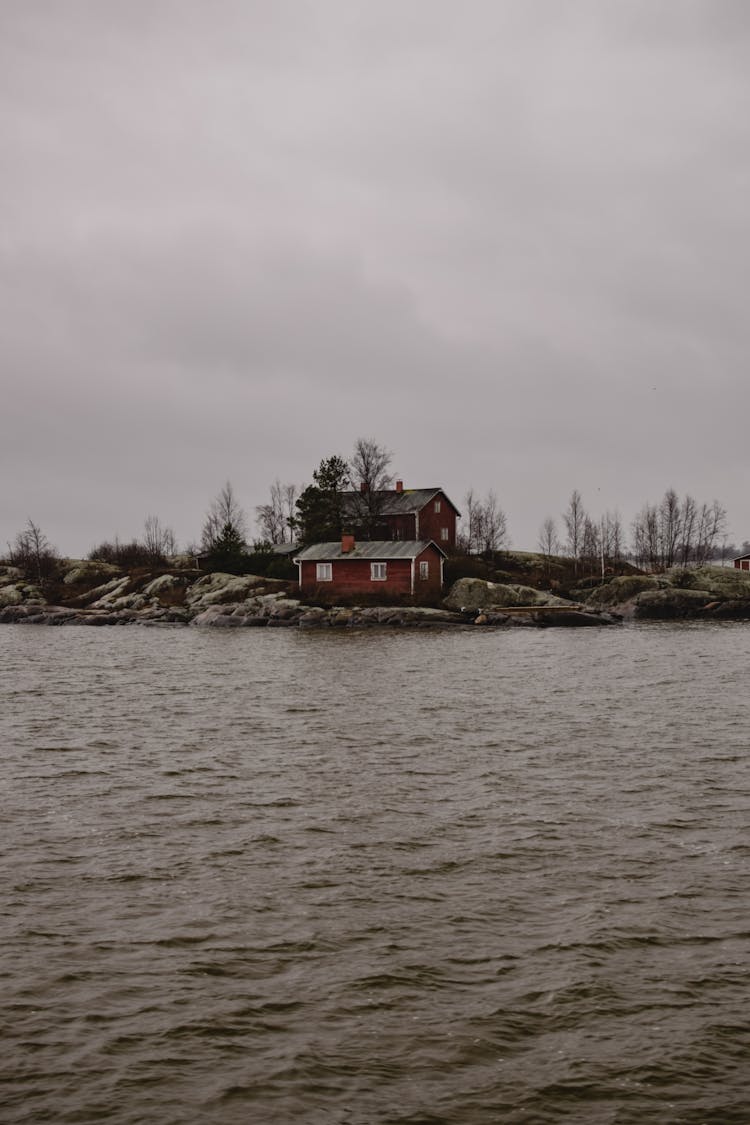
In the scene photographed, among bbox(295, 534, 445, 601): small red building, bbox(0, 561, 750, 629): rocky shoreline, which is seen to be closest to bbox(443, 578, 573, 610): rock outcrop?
bbox(0, 561, 750, 629): rocky shoreline

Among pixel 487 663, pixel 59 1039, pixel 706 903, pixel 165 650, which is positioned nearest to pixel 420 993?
pixel 59 1039

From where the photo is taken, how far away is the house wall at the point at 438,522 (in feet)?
250

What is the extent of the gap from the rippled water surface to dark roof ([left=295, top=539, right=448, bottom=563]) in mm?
42598

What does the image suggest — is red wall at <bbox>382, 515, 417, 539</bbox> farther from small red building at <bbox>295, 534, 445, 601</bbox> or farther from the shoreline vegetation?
small red building at <bbox>295, 534, 445, 601</bbox>

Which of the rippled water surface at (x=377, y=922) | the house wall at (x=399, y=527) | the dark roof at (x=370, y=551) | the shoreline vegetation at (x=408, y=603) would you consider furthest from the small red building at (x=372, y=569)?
the rippled water surface at (x=377, y=922)

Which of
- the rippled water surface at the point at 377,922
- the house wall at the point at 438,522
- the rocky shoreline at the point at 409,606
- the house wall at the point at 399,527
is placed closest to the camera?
the rippled water surface at the point at 377,922

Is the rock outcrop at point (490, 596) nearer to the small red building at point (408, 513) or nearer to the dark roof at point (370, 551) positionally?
the dark roof at point (370, 551)

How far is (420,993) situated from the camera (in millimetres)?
8094

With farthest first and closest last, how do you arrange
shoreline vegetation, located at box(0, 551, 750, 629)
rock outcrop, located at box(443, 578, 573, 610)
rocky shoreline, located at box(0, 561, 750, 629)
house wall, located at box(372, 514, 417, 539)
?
house wall, located at box(372, 514, 417, 539) < rock outcrop, located at box(443, 578, 573, 610) < shoreline vegetation, located at box(0, 551, 750, 629) < rocky shoreline, located at box(0, 561, 750, 629)

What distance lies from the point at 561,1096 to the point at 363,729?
14479 mm

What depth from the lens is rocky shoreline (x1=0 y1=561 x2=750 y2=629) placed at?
58.3m

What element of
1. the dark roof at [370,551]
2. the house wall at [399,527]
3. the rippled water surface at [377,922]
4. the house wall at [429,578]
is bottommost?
the rippled water surface at [377,922]

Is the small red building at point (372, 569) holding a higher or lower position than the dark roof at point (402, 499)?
lower

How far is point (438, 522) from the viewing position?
78625 millimetres
